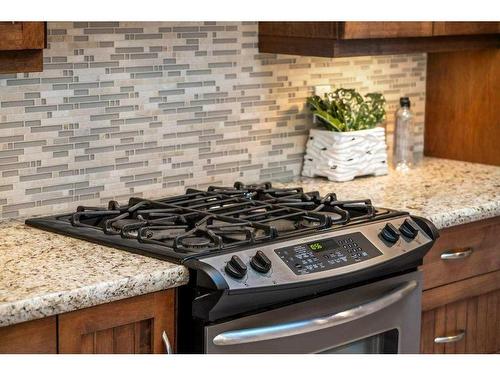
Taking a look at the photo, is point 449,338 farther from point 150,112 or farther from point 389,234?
point 150,112

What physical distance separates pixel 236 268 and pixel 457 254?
96 centimetres

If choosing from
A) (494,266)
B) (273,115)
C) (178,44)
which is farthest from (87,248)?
(494,266)

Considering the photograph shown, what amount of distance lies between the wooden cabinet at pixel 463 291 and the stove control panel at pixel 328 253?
15.7 inches

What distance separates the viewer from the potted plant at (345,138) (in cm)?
333

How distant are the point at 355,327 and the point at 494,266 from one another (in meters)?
0.76

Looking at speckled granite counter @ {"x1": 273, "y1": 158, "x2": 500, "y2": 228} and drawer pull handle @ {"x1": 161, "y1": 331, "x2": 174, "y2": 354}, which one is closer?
drawer pull handle @ {"x1": 161, "y1": 331, "x2": 174, "y2": 354}

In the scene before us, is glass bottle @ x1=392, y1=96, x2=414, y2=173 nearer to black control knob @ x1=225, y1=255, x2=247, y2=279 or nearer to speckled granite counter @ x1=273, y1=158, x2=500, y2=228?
speckled granite counter @ x1=273, y1=158, x2=500, y2=228

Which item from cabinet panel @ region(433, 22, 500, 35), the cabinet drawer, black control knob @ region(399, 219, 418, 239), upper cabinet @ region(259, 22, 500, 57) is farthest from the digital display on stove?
cabinet panel @ region(433, 22, 500, 35)

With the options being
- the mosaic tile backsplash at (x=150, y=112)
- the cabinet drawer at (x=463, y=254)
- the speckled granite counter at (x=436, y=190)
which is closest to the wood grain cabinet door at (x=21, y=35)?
the mosaic tile backsplash at (x=150, y=112)

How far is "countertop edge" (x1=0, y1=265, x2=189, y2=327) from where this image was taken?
199 cm

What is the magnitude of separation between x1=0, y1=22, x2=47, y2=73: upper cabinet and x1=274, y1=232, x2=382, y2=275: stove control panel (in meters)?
0.72

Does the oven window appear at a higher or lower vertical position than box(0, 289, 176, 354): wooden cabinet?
lower
